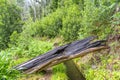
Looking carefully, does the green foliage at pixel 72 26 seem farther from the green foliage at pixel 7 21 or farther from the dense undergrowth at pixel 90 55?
the green foliage at pixel 7 21

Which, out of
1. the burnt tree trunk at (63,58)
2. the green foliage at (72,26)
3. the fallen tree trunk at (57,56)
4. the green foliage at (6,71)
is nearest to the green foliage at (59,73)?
the burnt tree trunk at (63,58)

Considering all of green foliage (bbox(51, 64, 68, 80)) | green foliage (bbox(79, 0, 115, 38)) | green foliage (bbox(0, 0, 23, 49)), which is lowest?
green foliage (bbox(0, 0, 23, 49))

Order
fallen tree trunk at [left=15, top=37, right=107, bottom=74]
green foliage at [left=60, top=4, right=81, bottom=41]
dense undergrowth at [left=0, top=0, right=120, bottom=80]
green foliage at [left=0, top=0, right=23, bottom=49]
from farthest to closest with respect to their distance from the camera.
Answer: green foliage at [left=0, top=0, right=23, bottom=49] < green foliage at [left=60, top=4, right=81, bottom=41] < fallen tree trunk at [left=15, top=37, right=107, bottom=74] < dense undergrowth at [left=0, top=0, right=120, bottom=80]

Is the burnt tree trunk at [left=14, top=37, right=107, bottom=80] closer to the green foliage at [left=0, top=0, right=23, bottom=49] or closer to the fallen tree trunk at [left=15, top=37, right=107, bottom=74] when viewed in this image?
the fallen tree trunk at [left=15, top=37, right=107, bottom=74]

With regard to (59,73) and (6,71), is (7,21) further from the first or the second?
(6,71)

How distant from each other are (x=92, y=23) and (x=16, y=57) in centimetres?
291

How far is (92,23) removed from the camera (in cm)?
725

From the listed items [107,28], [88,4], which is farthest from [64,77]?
[88,4]

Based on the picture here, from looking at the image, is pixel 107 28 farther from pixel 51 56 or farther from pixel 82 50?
pixel 51 56

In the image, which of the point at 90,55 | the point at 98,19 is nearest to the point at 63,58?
the point at 90,55

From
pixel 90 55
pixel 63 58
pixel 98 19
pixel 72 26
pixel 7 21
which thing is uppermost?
pixel 98 19

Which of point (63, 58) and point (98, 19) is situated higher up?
point (98, 19)

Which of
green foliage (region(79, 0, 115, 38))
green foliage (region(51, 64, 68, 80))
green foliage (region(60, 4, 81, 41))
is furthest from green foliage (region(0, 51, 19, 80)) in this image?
green foliage (region(60, 4, 81, 41))

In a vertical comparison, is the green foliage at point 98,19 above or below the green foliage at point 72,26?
above
